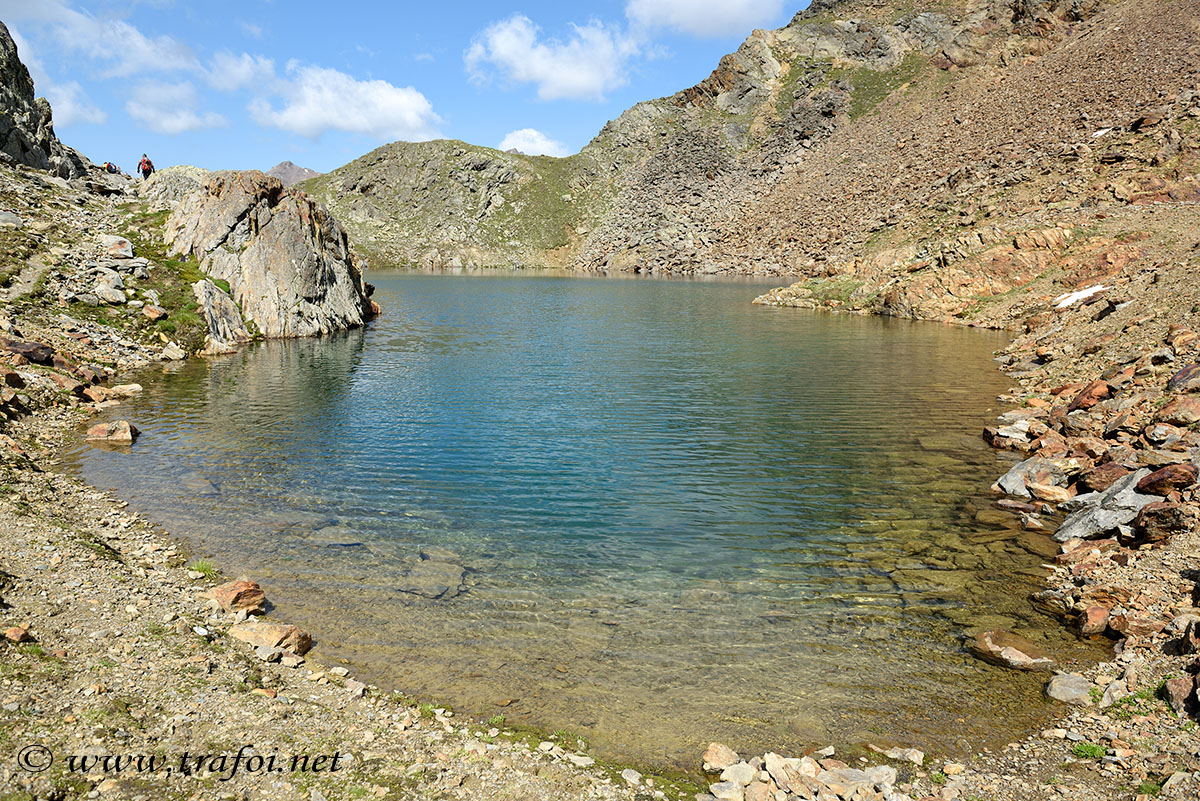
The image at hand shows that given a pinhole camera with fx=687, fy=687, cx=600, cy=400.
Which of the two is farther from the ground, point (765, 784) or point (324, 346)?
point (324, 346)

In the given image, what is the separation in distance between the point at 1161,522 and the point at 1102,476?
4914 millimetres

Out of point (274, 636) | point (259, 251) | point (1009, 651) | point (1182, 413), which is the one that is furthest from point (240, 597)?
point (259, 251)

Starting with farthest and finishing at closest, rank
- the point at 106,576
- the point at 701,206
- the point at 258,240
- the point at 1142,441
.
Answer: the point at 701,206 → the point at 258,240 → the point at 1142,441 → the point at 106,576

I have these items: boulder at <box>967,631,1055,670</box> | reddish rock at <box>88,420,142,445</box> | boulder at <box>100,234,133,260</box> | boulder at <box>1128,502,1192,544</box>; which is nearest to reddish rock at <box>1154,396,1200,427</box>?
boulder at <box>1128,502,1192,544</box>

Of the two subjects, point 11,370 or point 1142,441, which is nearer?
point 1142,441

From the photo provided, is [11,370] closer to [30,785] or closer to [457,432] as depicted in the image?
[457,432]

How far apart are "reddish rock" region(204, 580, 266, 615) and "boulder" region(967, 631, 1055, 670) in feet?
46.9

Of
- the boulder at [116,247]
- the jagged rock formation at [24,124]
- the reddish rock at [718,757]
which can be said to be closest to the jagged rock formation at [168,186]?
the jagged rock formation at [24,124]

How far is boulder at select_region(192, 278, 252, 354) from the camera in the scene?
47.2 m

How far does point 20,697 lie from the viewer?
922cm

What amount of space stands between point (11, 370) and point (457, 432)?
18378mm

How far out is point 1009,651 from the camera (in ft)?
43.3

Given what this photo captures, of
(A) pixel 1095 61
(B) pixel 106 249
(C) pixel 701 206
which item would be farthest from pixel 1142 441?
(C) pixel 701 206

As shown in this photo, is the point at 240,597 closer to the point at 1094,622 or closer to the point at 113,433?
the point at 113,433
